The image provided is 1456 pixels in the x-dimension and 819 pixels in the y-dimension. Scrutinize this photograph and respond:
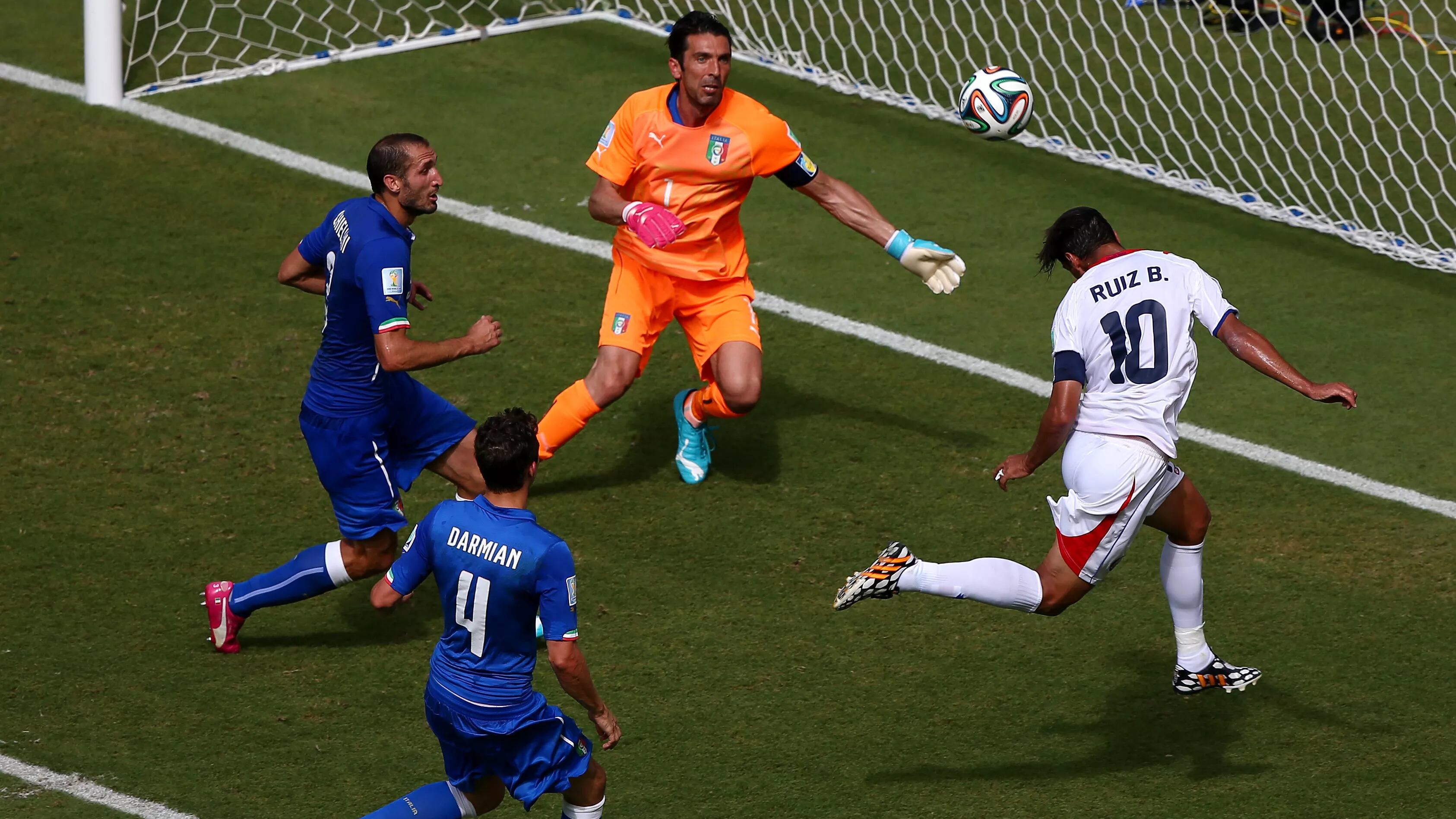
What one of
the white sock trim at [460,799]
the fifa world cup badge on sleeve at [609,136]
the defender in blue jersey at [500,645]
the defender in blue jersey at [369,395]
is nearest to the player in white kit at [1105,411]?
the defender in blue jersey at [500,645]

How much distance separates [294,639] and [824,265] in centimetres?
428

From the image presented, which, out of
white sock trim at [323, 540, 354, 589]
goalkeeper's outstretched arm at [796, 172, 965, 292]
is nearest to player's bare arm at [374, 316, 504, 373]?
white sock trim at [323, 540, 354, 589]

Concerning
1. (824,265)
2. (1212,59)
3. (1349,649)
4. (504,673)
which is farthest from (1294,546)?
(1212,59)

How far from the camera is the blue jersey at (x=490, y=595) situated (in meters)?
5.04

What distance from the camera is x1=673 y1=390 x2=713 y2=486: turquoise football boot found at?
328 inches

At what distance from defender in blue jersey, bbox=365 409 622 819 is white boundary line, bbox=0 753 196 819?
3.50 feet

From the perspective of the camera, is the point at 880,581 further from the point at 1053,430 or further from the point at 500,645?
the point at 500,645

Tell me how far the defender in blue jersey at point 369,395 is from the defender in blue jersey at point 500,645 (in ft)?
3.89

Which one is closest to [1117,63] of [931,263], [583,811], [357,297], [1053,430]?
[931,263]

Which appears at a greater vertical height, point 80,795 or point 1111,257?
point 1111,257

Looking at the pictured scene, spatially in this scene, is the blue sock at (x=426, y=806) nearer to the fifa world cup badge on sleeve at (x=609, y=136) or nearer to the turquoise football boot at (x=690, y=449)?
the turquoise football boot at (x=690, y=449)

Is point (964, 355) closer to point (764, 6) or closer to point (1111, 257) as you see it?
point (1111, 257)

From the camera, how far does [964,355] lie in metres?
9.45

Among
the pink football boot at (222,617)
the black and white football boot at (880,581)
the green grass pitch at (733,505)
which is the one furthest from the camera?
the pink football boot at (222,617)
